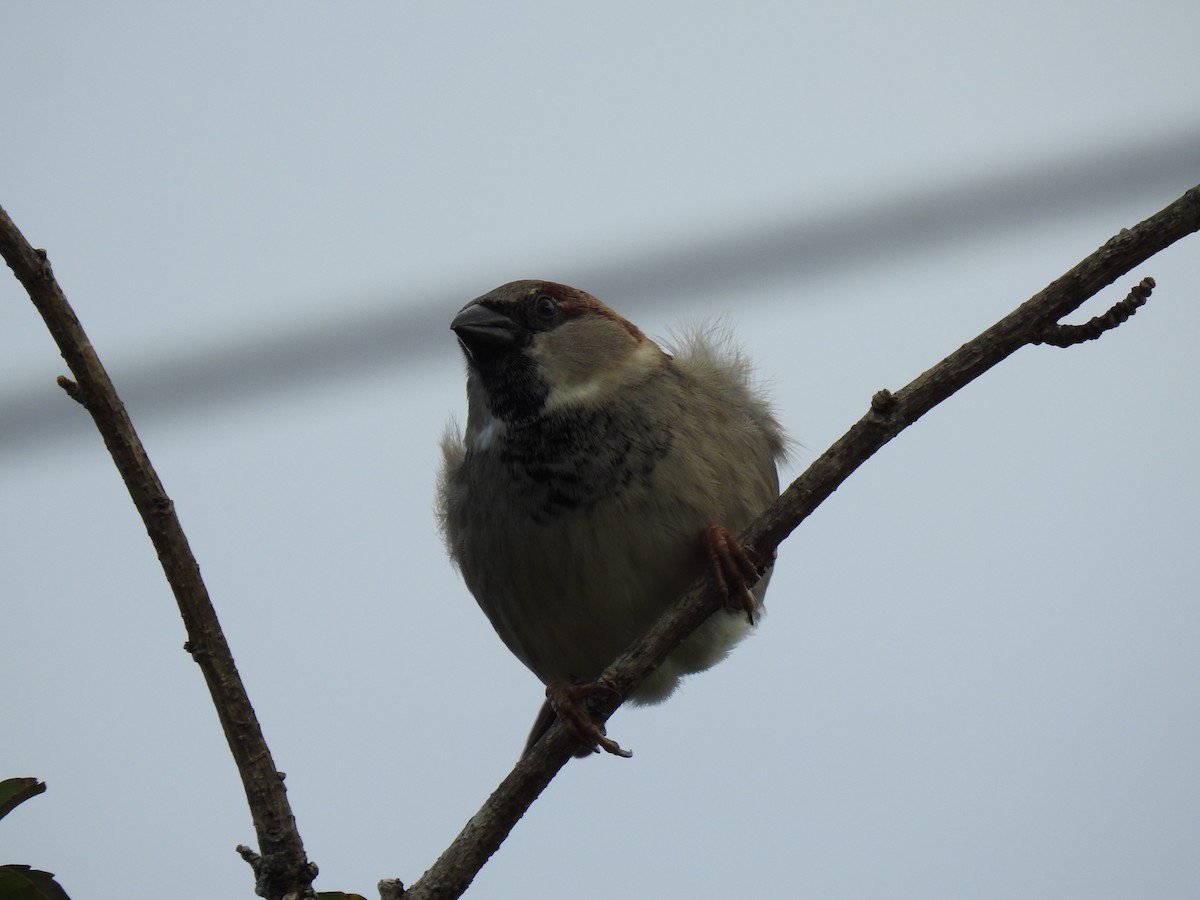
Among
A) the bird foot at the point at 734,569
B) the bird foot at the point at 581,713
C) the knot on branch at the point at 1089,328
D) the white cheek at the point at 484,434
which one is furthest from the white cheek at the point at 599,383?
A: the knot on branch at the point at 1089,328

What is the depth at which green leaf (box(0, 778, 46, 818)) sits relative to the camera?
147 centimetres

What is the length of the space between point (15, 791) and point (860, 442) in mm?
1344

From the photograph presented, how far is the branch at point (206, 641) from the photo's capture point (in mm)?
1755

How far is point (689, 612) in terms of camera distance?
230 cm

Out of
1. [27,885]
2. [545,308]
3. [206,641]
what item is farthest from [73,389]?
[545,308]

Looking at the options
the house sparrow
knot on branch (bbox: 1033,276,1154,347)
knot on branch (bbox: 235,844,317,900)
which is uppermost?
the house sparrow

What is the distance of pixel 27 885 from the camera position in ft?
4.72

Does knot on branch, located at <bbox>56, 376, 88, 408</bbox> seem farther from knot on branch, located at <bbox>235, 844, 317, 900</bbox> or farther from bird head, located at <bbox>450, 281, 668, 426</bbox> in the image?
bird head, located at <bbox>450, 281, 668, 426</bbox>

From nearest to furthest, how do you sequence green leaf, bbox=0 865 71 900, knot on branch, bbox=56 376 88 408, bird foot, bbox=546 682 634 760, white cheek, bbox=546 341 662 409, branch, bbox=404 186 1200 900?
green leaf, bbox=0 865 71 900, knot on branch, bbox=56 376 88 408, branch, bbox=404 186 1200 900, bird foot, bbox=546 682 634 760, white cheek, bbox=546 341 662 409

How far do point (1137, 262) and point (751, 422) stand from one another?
132 centimetres

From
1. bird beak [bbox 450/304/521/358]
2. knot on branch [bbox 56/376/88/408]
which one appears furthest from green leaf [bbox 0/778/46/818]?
bird beak [bbox 450/304/521/358]

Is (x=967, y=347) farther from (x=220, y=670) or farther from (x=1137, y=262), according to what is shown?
(x=220, y=670)

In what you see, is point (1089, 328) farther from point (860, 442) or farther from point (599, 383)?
point (599, 383)

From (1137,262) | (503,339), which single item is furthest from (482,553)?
(1137,262)
